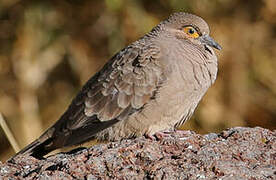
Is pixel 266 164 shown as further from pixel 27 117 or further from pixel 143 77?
pixel 27 117

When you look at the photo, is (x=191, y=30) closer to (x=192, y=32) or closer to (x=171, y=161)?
(x=192, y=32)

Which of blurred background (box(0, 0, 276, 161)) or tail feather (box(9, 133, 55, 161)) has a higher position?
blurred background (box(0, 0, 276, 161))

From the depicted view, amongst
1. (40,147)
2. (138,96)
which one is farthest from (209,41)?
(40,147)

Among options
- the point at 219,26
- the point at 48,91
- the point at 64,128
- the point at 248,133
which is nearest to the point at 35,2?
the point at 48,91

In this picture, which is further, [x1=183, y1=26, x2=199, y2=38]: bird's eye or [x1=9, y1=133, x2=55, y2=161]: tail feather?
[x1=183, y1=26, x2=199, y2=38]: bird's eye

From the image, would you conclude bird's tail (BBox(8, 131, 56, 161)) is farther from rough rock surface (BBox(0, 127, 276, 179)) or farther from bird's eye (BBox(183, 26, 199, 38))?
bird's eye (BBox(183, 26, 199, 38))

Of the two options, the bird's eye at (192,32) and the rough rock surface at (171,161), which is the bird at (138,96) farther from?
the rough rock surface at (171,161)

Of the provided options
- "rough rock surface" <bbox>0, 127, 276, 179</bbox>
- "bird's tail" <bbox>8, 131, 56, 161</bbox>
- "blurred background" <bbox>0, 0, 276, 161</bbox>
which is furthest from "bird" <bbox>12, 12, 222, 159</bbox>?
"blurred background" <bbox>0, 0, 276, 161</bbox>
